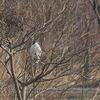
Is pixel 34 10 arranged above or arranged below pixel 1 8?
above

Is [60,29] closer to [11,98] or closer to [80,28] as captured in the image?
[80,28]

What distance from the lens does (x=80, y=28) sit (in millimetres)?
7336

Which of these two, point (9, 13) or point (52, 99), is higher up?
point (9, 13)

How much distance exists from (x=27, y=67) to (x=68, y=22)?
1.65 m

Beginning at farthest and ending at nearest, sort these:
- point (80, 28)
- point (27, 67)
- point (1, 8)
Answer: point (80, 28) → point (27, 67) → point (1, 8)

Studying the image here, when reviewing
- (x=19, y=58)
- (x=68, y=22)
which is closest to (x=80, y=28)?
(x=68, y=22)

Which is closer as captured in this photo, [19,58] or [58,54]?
[58,54]

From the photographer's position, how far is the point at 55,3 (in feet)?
24.4

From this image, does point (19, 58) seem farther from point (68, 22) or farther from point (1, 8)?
point (1, 8)

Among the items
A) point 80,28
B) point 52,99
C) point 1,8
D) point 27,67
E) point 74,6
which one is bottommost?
point 52,99

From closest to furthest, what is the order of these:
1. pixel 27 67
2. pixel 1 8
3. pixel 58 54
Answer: pixel 1 8 < pixel 27 67 < pixel 58 54

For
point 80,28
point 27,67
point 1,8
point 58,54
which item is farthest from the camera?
point 80,28

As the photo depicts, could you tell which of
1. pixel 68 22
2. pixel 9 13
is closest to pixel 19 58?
pixel 68 22

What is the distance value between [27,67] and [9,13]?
5.44ft
